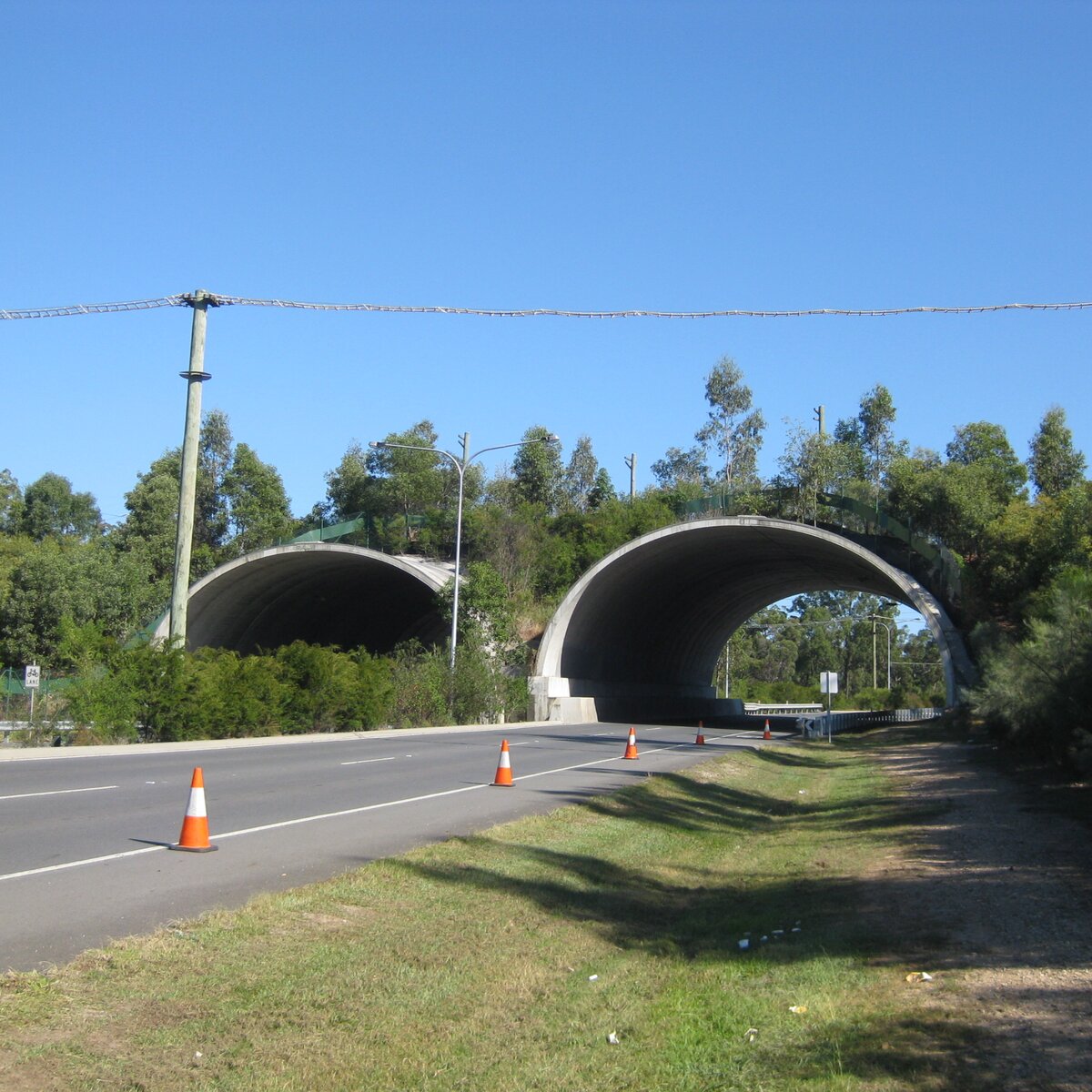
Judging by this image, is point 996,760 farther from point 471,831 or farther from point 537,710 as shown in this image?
point 537,710

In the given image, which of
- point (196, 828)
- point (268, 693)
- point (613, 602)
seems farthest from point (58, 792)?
point (613, 602)

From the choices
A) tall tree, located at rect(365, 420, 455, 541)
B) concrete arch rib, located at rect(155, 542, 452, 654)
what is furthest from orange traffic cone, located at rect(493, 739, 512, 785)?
tall tree, located at rect(365, 420, 455, 541)

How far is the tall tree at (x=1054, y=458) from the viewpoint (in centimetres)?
5222

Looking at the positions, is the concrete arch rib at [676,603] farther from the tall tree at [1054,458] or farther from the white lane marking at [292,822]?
the white lane marking at [292,822]

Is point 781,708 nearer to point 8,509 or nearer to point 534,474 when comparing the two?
point 534,474

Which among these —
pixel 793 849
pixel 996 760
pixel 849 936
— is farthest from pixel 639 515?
pixel 849 936

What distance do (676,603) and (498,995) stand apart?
50400 mm

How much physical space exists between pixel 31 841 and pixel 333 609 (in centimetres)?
4742

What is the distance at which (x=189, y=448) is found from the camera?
94.9 feet

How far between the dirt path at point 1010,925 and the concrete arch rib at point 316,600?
34.1 m

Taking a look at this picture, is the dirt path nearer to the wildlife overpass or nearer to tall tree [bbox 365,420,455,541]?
the wildlife overpass

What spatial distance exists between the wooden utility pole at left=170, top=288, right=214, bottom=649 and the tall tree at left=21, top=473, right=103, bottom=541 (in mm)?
56707

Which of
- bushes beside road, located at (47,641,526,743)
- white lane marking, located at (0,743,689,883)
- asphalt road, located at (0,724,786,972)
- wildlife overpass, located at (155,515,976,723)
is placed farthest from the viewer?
wildlife overpass, located at (155,515,976,723)

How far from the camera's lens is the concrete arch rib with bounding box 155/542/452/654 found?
47.0 meters
